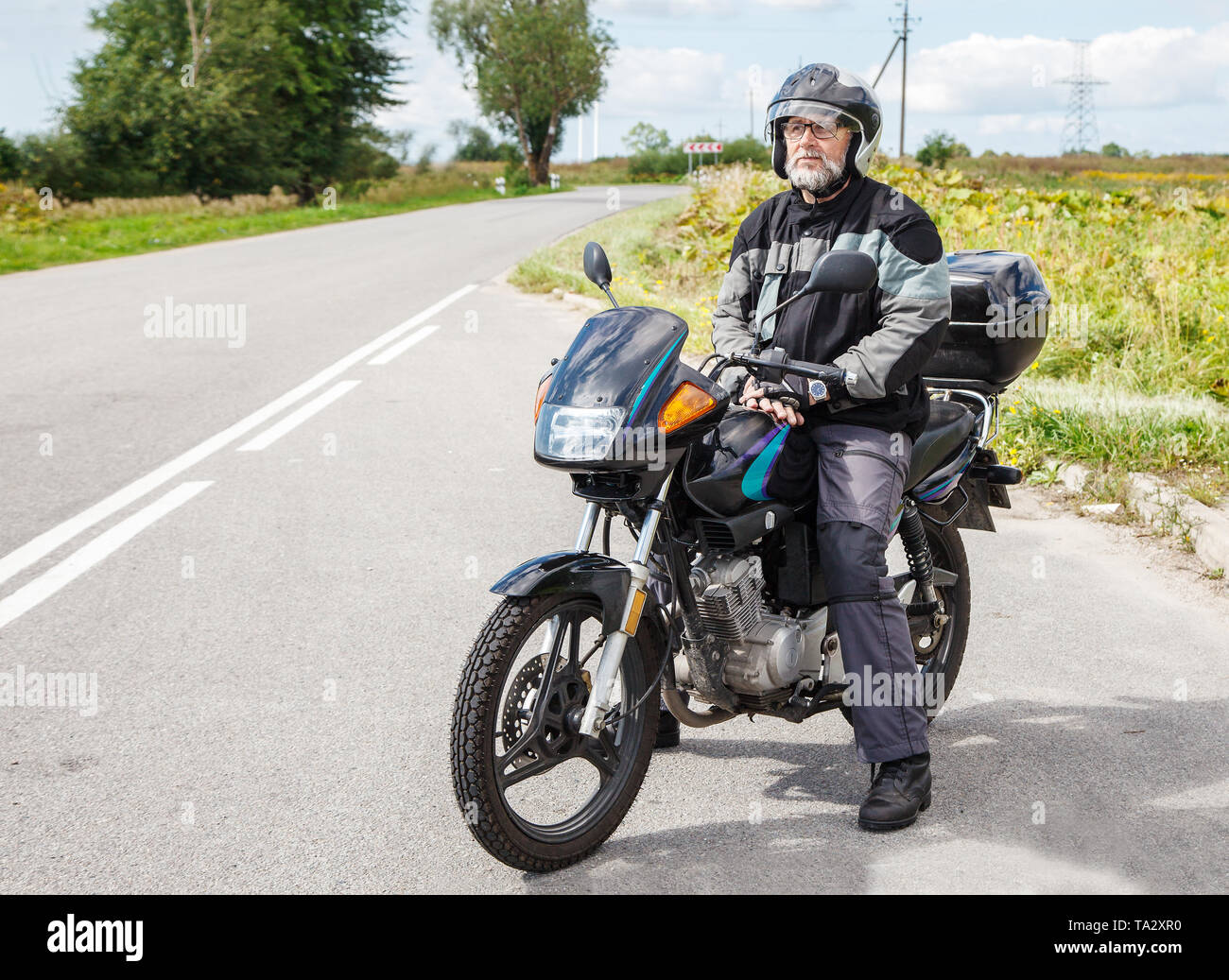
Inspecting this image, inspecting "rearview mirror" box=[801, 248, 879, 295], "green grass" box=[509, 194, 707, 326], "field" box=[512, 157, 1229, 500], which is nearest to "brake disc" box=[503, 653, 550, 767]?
"rearview mirror" box=[801, 248, 879, 295]

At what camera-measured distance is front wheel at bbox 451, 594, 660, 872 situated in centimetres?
300

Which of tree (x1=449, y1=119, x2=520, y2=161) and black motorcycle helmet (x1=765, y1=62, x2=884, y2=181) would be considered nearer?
black motorcycle helmet (x1=765, y1=62, x2=884, y2=181)

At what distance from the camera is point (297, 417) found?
8.83 m

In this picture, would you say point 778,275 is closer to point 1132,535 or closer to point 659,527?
point 659,527

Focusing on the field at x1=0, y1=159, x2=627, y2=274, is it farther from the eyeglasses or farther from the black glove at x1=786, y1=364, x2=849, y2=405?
the black glove at x1=786, y1=364, x2=849, y2=405

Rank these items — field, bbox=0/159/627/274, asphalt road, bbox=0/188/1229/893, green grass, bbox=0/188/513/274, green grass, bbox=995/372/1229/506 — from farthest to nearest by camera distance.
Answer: field, bbox=0/159/627/274, green grass, bbox=0/188/513/274, green grass, bbox=995/372/1229/506, asphalt road, bbox=0/188/1229/893

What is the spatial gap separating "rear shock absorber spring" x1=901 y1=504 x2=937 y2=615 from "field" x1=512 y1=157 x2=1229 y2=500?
5.79ft

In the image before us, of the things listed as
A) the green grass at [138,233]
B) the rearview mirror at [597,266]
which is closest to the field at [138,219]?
the green grass at [138,233]

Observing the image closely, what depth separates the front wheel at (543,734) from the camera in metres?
3.00

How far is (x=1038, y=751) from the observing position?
13.3ft

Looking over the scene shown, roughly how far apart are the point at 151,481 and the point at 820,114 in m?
4.99

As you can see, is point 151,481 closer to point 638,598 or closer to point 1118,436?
point 638,598
